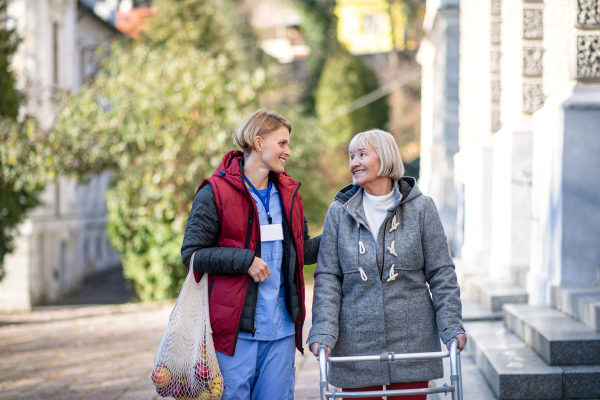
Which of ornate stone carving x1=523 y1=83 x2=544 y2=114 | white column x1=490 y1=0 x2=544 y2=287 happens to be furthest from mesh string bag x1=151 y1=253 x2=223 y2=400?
ornate stone carving x1=523 y1=83 x2=544 y2=114

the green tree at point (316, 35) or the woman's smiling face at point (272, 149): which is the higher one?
the green tree at point (316, 35)

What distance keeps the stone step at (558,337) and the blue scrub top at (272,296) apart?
6.98ft

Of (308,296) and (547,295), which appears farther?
(308,296)

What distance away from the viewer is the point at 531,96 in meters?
6.88

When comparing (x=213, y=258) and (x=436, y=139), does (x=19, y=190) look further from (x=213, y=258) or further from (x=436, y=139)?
(x=213, y=258)

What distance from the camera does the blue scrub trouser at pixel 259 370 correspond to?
2955 mm

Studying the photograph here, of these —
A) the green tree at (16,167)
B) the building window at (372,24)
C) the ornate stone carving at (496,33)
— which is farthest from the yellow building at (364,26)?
Answer: the ornate stone carving at (496,33)

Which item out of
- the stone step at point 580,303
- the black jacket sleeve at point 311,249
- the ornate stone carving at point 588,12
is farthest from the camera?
the ornate stone carving at point 588,12

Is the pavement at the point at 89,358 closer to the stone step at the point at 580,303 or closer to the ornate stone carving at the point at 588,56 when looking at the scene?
the stone step at the point at 580,303

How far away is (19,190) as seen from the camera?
12.2 metres

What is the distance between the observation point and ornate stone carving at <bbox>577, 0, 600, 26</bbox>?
4.98m

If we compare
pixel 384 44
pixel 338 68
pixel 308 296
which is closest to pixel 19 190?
pixel 308 296

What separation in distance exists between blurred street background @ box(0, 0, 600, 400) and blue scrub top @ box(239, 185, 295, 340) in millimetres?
1894

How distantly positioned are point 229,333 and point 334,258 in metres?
0.59
